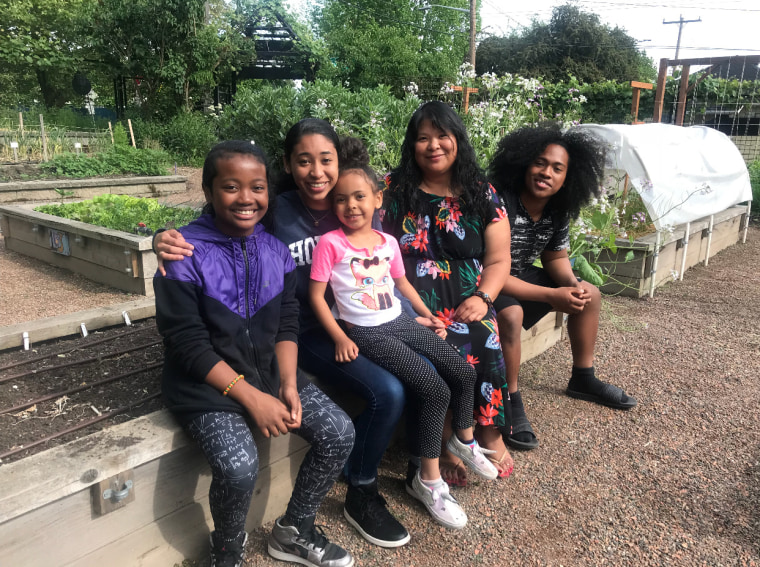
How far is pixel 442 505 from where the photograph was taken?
212 centimetres

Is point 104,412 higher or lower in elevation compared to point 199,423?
lower

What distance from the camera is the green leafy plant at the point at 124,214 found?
490cm

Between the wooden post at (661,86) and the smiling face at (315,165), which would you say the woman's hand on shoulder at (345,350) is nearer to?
the smiling face at (315,165)

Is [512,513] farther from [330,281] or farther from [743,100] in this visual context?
[743,100]

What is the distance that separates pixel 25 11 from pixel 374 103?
17.5 meters

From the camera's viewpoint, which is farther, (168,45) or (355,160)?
(168,45)

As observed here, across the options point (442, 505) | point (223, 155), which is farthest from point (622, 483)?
point (223, 155)

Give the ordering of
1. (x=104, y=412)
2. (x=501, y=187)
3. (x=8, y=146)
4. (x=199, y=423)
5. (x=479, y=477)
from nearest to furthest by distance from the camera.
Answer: (x=199, y=423), (x=104, y=412), (x=479, y=477), (x=501, y=187), (x=8, y=146)

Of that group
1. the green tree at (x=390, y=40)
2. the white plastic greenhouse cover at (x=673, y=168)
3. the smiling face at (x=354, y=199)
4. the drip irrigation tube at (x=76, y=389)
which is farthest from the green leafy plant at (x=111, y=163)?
the smiling face at (x=354, y=199)

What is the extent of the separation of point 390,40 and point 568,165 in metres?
20.9

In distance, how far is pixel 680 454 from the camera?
2.58 meters

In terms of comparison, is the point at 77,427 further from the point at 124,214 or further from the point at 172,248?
the point at 124,214

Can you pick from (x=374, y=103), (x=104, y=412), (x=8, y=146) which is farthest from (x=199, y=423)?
(x=8, y=146)

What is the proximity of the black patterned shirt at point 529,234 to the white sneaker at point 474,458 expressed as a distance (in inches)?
39.9
